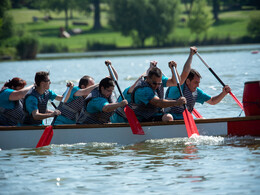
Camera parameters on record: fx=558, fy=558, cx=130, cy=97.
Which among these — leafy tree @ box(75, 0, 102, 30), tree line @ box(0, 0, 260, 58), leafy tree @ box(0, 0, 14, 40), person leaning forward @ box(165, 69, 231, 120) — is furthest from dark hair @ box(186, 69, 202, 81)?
leafy tree @ box(75, 0, 102, 30)

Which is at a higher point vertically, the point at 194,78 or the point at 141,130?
the point at 194,78

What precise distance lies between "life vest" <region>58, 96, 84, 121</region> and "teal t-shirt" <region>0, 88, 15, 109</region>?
822mm

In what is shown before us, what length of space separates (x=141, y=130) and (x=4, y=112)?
2.40 meters

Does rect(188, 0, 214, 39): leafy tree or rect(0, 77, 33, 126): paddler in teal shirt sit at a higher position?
rect(0, 77, 33, 126): paddler in teal shirt

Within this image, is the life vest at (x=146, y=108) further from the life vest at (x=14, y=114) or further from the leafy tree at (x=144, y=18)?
the leafy tree at (x=144, y=18)

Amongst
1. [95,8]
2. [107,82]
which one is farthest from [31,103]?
[95,8]

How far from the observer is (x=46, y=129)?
916 cm

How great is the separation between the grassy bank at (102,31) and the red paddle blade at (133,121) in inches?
2241

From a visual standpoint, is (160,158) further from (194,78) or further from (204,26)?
(204,26)

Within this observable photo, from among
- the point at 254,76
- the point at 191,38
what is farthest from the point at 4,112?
the point at 191,38

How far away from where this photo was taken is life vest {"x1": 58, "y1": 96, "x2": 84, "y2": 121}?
9.58 metres

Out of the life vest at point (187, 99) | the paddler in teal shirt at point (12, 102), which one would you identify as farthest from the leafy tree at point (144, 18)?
the paddler in teal shirt at point (12, 102)

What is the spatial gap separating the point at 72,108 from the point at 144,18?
200ft

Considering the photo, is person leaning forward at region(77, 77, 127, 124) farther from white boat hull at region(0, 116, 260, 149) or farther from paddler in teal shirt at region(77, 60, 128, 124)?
white boat hull at region(0, 116, 260, 149)
